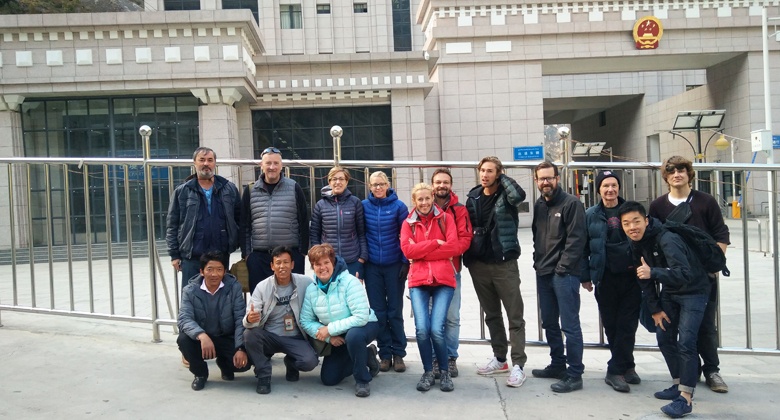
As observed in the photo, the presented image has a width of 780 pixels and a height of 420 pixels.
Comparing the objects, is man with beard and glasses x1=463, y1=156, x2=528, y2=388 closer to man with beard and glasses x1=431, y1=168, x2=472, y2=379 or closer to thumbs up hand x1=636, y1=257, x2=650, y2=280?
man with beard and glasses x1=431, y1=168, x2=472, y2=379

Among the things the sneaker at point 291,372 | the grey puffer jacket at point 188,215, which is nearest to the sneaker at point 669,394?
the sneaker at point 291,372

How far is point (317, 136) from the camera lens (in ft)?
70.6

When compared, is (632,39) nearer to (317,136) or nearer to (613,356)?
(317,136)

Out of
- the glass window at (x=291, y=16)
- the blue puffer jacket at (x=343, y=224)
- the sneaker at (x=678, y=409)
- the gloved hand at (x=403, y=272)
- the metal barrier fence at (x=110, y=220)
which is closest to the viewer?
the sneaker at (x=678, y=409)

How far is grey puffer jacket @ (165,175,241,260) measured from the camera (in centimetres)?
557

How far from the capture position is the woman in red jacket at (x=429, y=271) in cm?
504

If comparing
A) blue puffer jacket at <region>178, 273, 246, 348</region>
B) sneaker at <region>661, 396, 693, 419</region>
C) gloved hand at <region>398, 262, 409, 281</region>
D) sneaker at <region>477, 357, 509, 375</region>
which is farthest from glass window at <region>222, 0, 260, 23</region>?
sneaker at <region>661, 396, 693, 419</region>

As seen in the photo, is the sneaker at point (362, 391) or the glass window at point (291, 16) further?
the glass window at point (291, 16)

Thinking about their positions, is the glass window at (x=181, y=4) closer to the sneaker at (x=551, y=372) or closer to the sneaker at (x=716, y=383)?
the sneaker at (x=551, y=372)

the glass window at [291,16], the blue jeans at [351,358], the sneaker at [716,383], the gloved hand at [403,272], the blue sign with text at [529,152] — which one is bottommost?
the sneaker at [716,383]

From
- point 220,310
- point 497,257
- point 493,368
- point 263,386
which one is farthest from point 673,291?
point 220,310

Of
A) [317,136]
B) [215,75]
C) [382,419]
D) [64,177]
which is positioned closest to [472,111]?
[317,136]

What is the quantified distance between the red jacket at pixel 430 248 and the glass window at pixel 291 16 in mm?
33904

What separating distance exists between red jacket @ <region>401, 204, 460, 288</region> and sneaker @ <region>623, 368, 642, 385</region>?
163 centimetres
